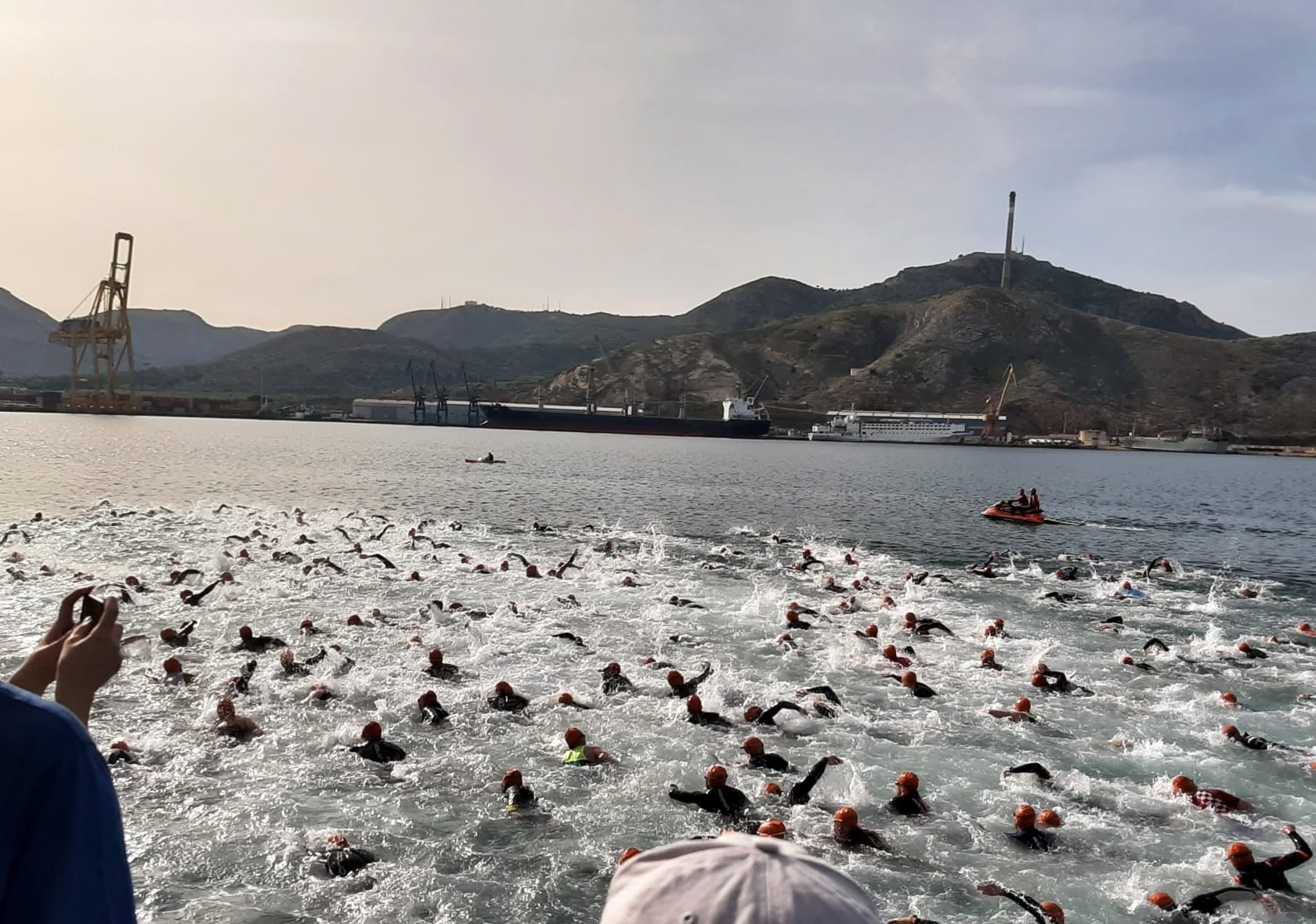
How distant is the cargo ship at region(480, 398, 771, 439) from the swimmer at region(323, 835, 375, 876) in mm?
175709

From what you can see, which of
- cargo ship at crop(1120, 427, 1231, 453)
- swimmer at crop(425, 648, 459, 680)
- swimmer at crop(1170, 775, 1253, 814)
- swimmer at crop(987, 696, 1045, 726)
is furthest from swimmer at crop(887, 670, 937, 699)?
cargo ship at crop(1120, 427, 1231, 453)

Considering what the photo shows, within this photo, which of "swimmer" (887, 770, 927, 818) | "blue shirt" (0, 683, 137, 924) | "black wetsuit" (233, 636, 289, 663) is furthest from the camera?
"black wetsuit" (233, 636, 289, 663)

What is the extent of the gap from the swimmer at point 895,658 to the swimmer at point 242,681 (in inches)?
570

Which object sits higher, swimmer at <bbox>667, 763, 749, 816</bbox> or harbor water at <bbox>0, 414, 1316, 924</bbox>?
swimmer at <bbox>667, 763, 749, 816</bbox>

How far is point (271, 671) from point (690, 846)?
17236 mm

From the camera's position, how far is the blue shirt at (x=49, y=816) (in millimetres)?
2020

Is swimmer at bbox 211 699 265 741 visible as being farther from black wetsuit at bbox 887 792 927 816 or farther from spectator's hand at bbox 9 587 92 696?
spectator's hand at bbox 9 587 92 696

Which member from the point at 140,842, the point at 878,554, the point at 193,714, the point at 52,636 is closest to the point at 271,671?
the point at 193,714

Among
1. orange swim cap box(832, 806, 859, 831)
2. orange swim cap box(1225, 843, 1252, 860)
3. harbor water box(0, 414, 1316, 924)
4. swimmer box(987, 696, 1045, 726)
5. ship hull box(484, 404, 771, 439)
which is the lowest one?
harbor water box(0, 414, 1316, 924)

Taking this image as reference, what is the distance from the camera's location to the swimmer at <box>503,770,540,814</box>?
11.8 meters

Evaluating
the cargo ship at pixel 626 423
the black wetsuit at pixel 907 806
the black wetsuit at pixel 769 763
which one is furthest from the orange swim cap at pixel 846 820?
the cargo ship at pixel 626 423

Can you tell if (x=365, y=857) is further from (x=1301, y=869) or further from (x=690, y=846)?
(x=1301, y=869)

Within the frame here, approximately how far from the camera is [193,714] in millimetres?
14719

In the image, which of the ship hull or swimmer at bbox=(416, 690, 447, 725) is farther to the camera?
the ship hull
